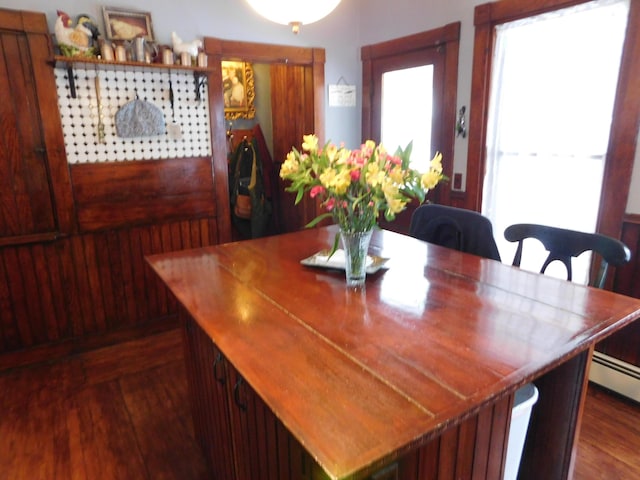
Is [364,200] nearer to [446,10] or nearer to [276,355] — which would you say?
[276,355]

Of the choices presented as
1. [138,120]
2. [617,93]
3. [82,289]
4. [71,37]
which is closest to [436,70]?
[617,93]

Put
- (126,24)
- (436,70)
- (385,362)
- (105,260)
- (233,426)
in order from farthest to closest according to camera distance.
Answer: (436,70), (105,260), (126,24), (233,426), (385,362)

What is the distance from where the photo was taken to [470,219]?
2.19 meters

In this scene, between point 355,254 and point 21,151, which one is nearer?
point 355,254

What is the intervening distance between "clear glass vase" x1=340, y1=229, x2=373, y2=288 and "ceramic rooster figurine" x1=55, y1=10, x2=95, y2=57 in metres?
2.01

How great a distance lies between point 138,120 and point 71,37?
564 millimetres

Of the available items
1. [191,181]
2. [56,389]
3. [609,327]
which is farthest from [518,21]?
[56,389]

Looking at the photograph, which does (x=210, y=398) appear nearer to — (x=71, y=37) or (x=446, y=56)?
(x=71, y=37)

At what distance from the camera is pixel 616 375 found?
2344mm

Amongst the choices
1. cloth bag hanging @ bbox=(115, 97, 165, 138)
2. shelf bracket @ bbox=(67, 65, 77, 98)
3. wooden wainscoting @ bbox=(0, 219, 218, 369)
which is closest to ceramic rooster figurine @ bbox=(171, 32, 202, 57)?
cloth bag hanging @ bbox=(115, 97, 165, 138)

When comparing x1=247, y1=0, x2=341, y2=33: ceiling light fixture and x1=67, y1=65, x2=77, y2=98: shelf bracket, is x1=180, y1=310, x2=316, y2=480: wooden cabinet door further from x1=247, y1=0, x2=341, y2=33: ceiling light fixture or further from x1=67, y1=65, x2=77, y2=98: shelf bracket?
x1=67, y1=65, x2=77, y2=98: shelf bracket

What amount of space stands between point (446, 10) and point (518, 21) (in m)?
0.57

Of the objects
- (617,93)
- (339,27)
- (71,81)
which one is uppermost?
(339,27)

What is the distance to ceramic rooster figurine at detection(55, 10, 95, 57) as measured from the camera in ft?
8.02
